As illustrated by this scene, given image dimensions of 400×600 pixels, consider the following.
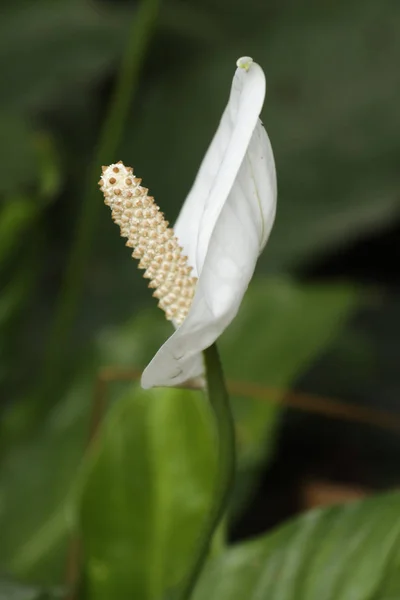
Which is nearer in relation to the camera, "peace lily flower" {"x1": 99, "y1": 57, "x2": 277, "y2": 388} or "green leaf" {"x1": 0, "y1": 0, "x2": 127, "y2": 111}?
"peace lily flower" {"x1": 99, "y1": 57, "x2": 277, "y2": 388}

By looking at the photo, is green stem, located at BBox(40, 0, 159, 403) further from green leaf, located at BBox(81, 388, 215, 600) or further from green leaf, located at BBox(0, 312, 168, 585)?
green leaf, located at BBox(81, 388, 215, 600)

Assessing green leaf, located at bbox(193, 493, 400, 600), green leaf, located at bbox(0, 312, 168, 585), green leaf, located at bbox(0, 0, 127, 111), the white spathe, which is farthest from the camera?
green leaf, located at bbox(0, 0, 127, 111)

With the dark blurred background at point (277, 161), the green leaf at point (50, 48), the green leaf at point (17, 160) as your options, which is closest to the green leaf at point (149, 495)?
the dark blurred background at point (277, 161)

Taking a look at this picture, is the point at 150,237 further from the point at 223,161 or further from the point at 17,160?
the point at 17,160

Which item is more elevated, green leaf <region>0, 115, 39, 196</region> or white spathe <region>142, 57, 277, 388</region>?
white spathe <region>142, 57, 277, 388</region>

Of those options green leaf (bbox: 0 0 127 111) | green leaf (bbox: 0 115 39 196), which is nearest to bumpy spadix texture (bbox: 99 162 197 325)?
green leaf (bbox: 0 115 39 196)

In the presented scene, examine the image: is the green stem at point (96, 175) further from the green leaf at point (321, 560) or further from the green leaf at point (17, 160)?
the green leaf at point (321, 560)

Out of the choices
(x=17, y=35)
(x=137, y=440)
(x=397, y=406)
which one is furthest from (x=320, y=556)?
(x=17, y=35)

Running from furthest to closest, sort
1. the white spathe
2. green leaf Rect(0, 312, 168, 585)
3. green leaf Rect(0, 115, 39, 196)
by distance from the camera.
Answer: green leaf Rect(0, 115, 39, 196), green leaf Rect(0, 312, 168, 585), the white spathe
